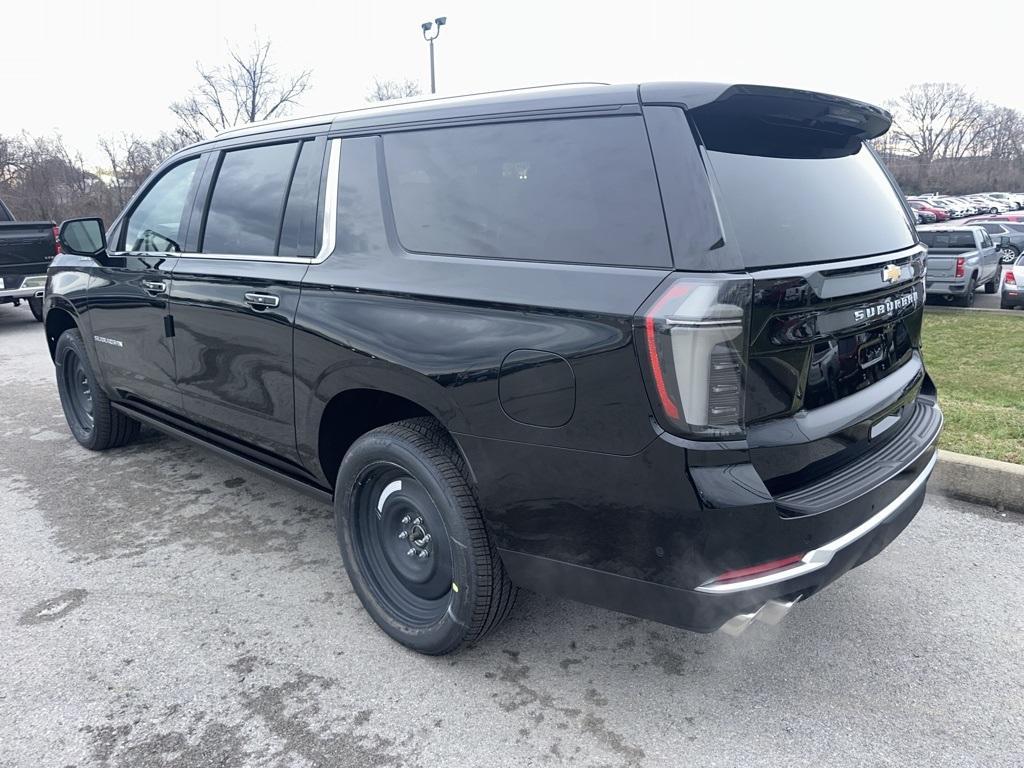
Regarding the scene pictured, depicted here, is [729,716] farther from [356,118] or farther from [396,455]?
[356,118]

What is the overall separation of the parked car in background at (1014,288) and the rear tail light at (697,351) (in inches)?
630

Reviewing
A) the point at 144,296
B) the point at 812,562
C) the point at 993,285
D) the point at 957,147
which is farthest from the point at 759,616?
the point at 957,147

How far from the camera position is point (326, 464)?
307 cm

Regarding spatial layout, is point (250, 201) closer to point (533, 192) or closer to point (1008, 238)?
point (533, 192)

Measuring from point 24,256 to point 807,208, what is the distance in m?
11.1

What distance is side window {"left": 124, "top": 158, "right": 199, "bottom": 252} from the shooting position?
385 centimetres

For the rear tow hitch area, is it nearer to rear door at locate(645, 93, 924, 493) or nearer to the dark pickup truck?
rear door at locate(645, 93, 924, 493)

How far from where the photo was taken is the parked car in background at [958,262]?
15.6m

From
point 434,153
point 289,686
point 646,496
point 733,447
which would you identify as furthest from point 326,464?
point 733,447

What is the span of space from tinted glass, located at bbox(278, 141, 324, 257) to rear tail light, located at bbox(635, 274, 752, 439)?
1612 mm

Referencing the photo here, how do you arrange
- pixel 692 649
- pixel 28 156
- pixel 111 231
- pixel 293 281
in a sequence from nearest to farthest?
pixel 692 649
pixel 293 281
pixel 111 231
pixel 28 156

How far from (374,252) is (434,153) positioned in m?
0.42

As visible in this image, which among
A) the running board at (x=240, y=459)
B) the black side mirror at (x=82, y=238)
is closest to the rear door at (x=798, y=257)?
the running board at (x=240, y=459)

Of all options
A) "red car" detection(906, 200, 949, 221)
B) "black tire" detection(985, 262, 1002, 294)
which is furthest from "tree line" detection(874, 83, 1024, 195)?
"black tire" detection(985, 262, 1002, 294)
